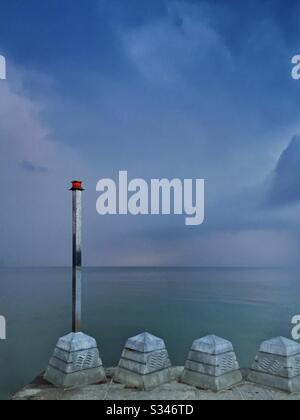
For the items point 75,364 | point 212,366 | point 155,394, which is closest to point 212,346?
point 212,366

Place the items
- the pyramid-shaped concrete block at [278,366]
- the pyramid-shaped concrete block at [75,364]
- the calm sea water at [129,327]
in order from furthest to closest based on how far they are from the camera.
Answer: the calm sea water at [129,327] → the pyramid-shaped concrete block at [75,364] → the pyramid-shaped concrete block at [278,366]

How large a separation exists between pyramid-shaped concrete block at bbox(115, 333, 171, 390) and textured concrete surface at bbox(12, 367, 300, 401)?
16cm

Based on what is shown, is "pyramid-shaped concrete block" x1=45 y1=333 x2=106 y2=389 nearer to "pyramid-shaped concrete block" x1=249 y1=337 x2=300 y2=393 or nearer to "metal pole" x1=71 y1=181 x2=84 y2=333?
Result: "metal pole" x1=71 y1=181 x2=84 y2=333

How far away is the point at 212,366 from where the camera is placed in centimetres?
653

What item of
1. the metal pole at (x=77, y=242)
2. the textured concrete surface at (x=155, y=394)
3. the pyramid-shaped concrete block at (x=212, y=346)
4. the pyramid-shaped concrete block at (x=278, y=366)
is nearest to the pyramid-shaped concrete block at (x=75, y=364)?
the textured concrete surface at (x=155, y=394)

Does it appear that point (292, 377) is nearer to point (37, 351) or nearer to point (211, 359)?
point (211, 359)

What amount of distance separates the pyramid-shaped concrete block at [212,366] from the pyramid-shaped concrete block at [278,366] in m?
0.46

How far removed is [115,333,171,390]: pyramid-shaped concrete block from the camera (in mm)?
6605

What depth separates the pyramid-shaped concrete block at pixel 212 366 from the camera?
6.48m

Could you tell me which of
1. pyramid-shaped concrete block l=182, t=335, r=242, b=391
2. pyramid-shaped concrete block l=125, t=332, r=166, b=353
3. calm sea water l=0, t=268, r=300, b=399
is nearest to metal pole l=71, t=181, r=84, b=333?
pyramid-shaped concrete block l=125, t=332, r=166, b=353

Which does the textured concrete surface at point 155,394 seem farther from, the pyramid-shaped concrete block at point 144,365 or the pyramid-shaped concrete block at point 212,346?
the pyramid-shaped concrete block at point 212,346

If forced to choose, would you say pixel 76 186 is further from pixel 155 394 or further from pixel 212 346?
pixel 155 394

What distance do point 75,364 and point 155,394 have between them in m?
1.79

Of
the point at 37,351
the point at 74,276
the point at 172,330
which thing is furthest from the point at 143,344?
the point at 172,330
